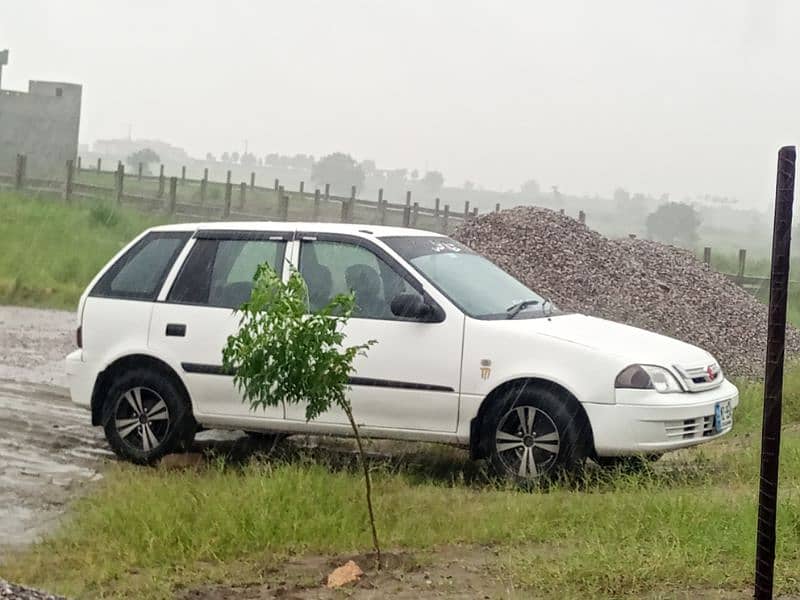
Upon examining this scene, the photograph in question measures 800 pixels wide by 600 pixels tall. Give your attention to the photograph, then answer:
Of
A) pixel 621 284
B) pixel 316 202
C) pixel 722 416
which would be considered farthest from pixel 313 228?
pixel 316 202

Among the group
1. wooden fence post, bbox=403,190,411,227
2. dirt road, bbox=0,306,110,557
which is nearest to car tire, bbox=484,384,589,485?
dirt road, bbox=0,306,110,557

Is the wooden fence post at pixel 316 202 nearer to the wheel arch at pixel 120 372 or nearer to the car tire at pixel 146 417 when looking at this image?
the wheel arch at pixel 120 372

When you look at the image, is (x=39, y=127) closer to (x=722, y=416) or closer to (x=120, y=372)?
(x=120, y=372)

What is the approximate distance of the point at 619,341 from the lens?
27.1 ft

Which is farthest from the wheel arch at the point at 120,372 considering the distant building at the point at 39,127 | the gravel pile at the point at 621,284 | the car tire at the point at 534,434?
the distant building at the point at 39,127

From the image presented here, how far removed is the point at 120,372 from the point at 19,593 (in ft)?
13.2

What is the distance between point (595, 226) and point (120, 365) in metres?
9.45

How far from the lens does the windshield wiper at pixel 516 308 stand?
850 cm

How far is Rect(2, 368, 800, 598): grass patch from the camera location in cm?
586

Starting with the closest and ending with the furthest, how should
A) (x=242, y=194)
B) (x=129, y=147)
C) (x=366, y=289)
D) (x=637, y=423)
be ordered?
(x=637, y=423)
(x=366, y=289)
(x=242, y=194)
(x=129, y=147)

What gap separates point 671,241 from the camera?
62.3 feet

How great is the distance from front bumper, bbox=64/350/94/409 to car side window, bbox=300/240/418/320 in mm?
1716

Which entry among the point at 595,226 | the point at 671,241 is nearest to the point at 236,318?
the point at 595,226

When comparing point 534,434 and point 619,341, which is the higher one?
point 619,341
